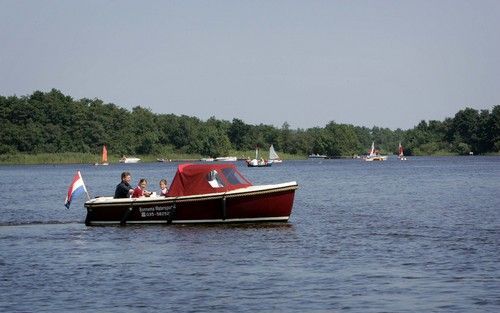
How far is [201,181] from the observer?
4075 cm

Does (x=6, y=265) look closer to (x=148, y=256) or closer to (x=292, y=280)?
(x=148, y=256)

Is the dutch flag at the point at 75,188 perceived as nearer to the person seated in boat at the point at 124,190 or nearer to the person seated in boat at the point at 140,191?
the person seated in boat at the point at 124,190

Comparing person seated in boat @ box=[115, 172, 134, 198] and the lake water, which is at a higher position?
person seated in boat @ box=[115, 172, 134, 198]

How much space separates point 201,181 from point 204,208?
1.16 metres

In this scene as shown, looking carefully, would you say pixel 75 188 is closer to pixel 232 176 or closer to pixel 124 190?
pixel 124 190

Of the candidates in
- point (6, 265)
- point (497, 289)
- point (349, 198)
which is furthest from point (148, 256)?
point (349, 198)

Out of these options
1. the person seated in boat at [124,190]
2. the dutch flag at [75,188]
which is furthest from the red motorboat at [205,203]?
the dutch flag at [75,188]

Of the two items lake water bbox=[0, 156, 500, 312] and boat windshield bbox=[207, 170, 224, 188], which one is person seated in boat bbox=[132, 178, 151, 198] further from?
boat windshield bbox=[207, 170, 224, 188]

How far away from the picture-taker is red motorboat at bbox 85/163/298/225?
3991 cm

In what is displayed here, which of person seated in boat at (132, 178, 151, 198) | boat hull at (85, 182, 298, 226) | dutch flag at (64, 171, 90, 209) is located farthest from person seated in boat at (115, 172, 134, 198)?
dutch flag at (64, 171, 90, 209)

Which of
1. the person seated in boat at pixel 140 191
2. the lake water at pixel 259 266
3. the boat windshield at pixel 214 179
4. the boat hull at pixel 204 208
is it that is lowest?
the lake water at pixel 259 266

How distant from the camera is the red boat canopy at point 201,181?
1598 inches

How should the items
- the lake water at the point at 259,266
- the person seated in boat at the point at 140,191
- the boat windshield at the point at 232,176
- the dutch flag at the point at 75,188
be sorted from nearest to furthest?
the lake water at the point at 259,266, the boat windshield at the point at 232,176, the person seated in boat at the point at 140,191, the dutch flag at the point at 75,188

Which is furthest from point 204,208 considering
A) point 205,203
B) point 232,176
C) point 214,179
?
point 232,176
